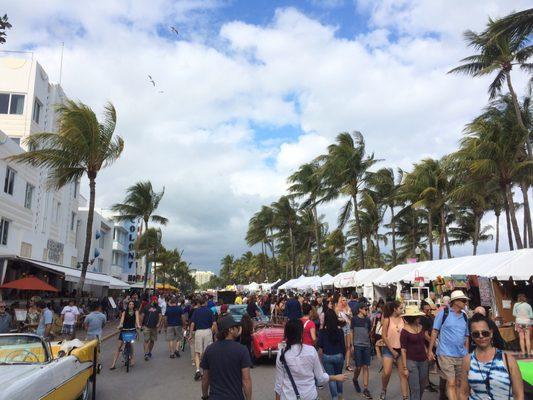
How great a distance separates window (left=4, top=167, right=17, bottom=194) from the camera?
22.2m

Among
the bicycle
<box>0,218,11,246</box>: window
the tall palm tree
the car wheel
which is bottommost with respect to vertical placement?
the car wheel

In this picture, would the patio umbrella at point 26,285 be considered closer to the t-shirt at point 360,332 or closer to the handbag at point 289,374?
the t-shirt at point 360,332

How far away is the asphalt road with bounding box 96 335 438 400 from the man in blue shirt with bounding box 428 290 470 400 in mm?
1847

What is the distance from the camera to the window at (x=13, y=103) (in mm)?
26922

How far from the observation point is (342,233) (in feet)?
197

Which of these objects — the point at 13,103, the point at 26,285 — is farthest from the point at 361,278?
the point at 13,103

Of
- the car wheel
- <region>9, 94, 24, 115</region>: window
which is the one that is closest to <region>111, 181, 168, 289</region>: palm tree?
<region>9, 94, 24, 115</region>: window

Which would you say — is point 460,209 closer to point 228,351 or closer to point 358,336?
point 358,336

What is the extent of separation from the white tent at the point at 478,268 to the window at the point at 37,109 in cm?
2177

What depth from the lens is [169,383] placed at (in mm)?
10031

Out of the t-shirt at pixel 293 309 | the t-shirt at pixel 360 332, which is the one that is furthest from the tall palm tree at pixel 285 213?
the t-shirt at pixel 360 332

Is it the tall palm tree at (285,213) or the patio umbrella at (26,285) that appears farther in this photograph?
the tall palm tree at (285,213)

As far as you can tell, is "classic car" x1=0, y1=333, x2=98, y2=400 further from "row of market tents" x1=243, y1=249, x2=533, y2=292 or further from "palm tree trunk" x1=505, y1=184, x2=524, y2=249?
"palm tree trunk" x1=505, y1=184, x2=524, y2=249

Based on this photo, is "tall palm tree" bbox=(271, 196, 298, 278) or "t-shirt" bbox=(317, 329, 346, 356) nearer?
"t-shirt" bbox=(317, 329, 346, 356)
